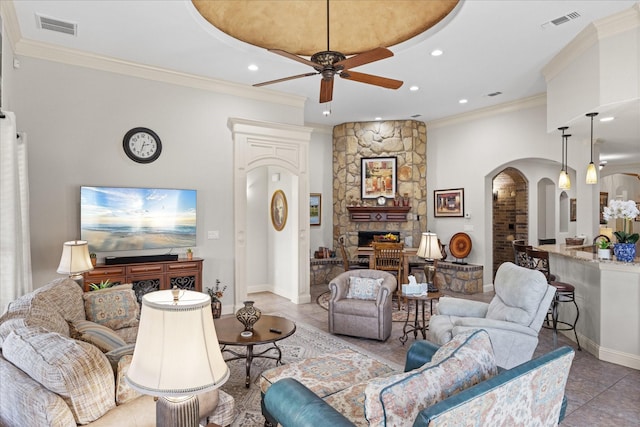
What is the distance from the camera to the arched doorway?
30.5 feet

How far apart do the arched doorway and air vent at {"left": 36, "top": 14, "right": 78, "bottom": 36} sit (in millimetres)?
8838

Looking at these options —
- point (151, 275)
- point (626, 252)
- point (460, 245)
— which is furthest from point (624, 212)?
point (151, 275)

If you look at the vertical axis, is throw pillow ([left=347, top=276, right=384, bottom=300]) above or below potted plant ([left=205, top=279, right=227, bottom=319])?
above

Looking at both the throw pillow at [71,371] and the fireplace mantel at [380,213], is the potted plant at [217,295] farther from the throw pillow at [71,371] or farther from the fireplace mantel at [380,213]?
the fireplace mantel at [380,213]

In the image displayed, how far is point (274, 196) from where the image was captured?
24.9 ft

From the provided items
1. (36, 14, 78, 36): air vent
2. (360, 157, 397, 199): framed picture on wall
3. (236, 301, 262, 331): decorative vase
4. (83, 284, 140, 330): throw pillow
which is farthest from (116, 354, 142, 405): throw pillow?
(360, 157, 397, 199): framed picture on wall

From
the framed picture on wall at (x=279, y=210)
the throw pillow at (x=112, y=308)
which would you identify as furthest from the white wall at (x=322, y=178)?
the throw pillow at (x=112, y=308)

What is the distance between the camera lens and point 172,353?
1.36 m

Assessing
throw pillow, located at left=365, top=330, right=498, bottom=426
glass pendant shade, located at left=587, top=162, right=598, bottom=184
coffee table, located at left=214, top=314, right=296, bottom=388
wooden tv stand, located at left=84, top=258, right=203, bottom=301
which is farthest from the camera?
glass pendant shade, located at left=587, top=162, right=598, bottom=184

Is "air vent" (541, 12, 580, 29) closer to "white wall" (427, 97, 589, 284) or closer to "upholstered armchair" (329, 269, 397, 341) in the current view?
"white wall" (427, 97, 589, 284)

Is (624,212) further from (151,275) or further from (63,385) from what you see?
(151,275)

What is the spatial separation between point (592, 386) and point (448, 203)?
498cm

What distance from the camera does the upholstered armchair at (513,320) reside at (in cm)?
312

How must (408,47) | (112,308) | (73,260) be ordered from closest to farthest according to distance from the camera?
(112,308)
(73,260)
(408,47)
